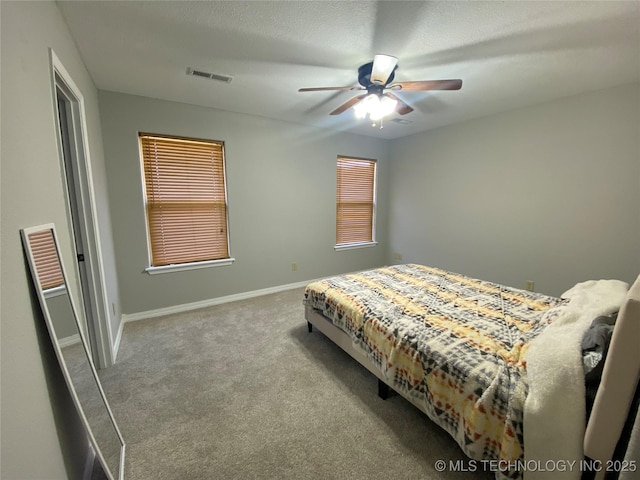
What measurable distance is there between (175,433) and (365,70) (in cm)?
291

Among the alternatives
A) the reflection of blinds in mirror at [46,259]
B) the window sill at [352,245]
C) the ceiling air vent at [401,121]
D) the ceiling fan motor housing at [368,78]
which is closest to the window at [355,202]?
the window sill at [352,245]

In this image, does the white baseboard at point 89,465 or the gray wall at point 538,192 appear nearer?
the white baseboard at point 89,465

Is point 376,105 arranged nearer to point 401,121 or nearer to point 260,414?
point 401,121

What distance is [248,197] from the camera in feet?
11.7

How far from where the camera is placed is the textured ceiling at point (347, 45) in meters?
1.57

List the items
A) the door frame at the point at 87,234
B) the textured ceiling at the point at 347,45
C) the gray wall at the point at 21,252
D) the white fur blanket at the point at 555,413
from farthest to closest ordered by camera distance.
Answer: the door frame at the point at 87,234
the textured ceiling at the point at 347,45
the white fur blanket at the point at 555,413
the gray wall at the point at 21,252

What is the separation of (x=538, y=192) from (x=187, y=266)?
4381 millimetres

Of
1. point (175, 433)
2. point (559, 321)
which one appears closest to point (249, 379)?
point (175, 433)

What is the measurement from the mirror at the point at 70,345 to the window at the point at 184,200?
189 centimetres

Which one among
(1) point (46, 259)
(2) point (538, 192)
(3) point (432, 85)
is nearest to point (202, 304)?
(1) point (46, 259)

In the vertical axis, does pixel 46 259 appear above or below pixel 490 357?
above

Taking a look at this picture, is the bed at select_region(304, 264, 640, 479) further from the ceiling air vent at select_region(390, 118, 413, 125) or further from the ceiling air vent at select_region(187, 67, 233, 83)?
the ceiling air vent at select_region(390, 118, 413, 125)

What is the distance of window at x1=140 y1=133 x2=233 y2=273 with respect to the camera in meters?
3.03

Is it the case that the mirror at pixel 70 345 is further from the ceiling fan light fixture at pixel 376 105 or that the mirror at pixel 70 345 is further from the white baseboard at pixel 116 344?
the ceiling fan light fixture at pixel 376 105
